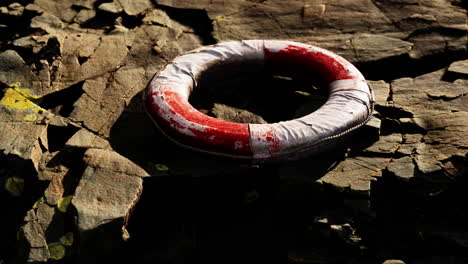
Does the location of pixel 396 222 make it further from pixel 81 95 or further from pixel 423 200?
pixel 81 95

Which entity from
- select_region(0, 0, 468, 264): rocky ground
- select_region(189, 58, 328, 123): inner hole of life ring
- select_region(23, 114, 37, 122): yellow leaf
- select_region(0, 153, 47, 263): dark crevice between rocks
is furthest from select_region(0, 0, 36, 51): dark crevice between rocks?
select_region(189, 58, 328, 123): inner hole of life ring

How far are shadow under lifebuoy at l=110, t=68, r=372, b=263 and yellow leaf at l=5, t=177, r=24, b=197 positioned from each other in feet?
1.88

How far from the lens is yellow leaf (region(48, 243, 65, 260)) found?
8.29ft

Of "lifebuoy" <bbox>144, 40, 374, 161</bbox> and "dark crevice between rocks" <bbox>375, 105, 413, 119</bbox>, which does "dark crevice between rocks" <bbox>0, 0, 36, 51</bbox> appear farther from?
"dark crevice between rocks" <bbox>375, 105, 413, 119</bbox>

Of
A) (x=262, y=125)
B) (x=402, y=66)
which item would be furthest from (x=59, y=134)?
(x=402, y=66)

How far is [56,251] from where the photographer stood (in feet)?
8.32

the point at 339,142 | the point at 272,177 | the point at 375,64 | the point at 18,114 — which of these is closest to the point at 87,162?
the point at 18,114

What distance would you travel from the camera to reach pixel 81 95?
3307 mm

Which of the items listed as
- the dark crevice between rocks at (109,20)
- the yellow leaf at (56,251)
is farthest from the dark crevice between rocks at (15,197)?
the dark crevice between rocks at (109,20)

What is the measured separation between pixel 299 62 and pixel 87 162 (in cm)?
153

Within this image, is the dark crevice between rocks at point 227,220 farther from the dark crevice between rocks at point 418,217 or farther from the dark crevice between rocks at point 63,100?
the dark crevice between rocks at point 63,100

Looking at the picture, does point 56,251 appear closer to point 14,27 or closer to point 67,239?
point 67,239

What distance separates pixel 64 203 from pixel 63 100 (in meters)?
0.93

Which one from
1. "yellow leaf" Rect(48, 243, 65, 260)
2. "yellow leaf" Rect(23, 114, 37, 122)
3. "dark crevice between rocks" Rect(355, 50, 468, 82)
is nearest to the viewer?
"yellow leaf" Rect(48, 243, 65, 260)
